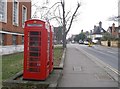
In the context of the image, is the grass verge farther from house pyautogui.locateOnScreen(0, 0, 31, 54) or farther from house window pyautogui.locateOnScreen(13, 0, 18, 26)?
house window pyautogui.locateOnScreen(13, 0, 18, 26)

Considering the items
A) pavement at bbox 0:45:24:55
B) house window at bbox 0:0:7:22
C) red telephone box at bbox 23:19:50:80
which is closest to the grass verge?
red telephone box at bbox 23:19:50:80

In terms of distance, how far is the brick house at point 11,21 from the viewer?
79.5ft

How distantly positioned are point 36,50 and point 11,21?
18.3 meters

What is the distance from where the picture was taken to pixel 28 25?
8914mm

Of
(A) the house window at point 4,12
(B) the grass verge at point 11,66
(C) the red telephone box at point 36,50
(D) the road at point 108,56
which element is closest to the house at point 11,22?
(A) the house window at point 4,12

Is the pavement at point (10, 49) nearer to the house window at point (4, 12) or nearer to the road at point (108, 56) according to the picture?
the house window at point (4, 12)

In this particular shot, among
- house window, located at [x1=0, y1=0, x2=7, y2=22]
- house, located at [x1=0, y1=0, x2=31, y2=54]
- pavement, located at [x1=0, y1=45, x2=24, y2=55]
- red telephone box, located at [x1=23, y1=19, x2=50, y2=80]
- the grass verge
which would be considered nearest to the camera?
red telephone box, located at [x1=23, y1=19, x2=50, y2=80]

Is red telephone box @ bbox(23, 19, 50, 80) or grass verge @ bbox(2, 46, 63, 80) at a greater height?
red telephone box @ bbox(23, 19, 50, 80)

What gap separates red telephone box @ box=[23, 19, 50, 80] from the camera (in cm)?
879

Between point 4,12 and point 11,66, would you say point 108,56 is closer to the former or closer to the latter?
point 4,12

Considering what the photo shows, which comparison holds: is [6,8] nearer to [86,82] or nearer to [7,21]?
[7,21]

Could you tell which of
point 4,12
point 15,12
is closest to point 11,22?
point 4,12

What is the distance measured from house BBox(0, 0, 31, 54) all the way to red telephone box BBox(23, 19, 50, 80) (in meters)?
13.8

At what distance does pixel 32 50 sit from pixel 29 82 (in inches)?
48.6
